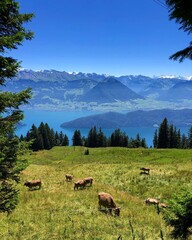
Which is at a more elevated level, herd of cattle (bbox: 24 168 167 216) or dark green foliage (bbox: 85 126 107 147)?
herd of cattle (bbox: 24 168 167 216)

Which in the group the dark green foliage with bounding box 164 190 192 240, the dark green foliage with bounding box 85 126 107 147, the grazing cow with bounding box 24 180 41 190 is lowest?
the dark green foliage with bounding box 85 126 107 147

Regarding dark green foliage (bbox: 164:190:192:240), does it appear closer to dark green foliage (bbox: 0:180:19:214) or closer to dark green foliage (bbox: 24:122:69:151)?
dark green foliage (bbox: 0:180:19:214)

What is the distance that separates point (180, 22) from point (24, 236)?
1174 centimetres

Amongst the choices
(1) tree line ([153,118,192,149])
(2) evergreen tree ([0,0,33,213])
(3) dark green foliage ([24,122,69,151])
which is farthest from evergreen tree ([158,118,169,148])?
(2) evergreen tree ([0,0,33,213])

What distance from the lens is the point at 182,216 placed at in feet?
24.9

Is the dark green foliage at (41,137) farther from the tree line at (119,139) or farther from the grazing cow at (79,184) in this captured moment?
the grazing cow at (79,184)

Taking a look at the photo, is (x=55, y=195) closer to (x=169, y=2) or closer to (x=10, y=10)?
(x=10, y=10)

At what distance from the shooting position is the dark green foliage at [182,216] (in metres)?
7.52

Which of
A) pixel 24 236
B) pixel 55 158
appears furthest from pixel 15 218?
pixel 55 158

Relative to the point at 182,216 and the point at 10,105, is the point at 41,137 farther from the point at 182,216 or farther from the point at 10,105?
the point at 182,216

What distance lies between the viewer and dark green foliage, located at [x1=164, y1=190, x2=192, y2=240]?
752 cm

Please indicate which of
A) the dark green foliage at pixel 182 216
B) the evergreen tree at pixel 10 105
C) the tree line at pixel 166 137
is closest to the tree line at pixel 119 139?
the tree line at pixel 166 137

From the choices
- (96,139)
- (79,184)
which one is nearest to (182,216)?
(79,184)

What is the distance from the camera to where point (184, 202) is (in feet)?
25.5
